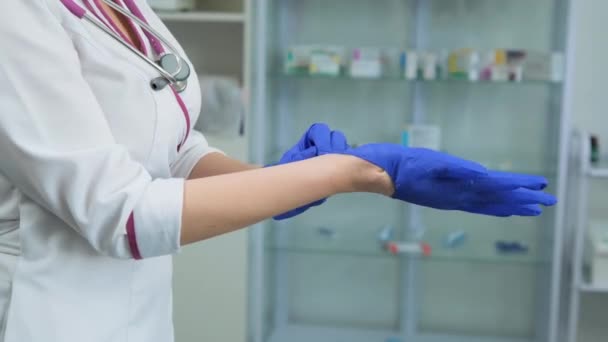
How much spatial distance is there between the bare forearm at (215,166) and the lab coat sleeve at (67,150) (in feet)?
1.04

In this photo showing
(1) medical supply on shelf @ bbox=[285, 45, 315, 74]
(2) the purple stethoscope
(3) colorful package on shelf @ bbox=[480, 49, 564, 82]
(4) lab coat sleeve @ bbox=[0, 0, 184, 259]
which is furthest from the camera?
(1) medical supply on shelf @ bbox=[285, 45, 315, 74]

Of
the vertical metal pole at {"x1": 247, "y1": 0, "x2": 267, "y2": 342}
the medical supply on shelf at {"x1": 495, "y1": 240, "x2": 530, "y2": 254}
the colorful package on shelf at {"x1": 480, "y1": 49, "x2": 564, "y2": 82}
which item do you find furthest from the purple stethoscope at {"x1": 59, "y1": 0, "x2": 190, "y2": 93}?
the medical supply on shelf at {"x1": 495, "y1": 240, "x2": 530, "y2": 254}

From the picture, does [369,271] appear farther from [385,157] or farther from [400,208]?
[385,157]

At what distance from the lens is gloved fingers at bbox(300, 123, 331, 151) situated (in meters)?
1.00

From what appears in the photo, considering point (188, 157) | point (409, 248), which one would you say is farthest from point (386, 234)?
point (188, 157)

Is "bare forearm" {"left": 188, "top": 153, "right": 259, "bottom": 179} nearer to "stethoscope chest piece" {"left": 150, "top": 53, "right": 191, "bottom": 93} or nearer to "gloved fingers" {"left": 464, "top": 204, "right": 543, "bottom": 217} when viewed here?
"stethoscope chest piece" {"left": 150, "top": 53, "right": 191, "bottom": 93}

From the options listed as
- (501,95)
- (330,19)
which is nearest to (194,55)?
(330,19)

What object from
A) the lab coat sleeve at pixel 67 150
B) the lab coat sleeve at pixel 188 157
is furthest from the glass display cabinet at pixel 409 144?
the lab coat sleeve at pixel 67 150

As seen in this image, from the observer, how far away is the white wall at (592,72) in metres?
2.59

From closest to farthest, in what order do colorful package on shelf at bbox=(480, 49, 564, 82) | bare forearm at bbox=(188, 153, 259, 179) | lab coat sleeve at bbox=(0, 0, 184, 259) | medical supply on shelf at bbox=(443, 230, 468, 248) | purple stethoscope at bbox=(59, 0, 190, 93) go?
lab coat sleeve at bbox=(0, 0, 184, 259), purple stethoscope at bbox=(59, 0, 190, 93), bare forearm at bbox=(188, 153, 259, 179), colorful package on shelf at bbox=(480, 49, 564, 82), medical supply on shelf at bbox=(443, 230, 468, 248)

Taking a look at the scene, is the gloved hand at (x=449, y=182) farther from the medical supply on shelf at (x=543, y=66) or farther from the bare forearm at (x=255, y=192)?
the medical supply on shelf at (x=543, y=66)

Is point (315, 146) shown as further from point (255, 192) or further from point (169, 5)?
point (169, 5)

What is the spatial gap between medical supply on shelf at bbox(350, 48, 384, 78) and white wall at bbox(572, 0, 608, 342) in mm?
697

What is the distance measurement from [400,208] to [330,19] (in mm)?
732
